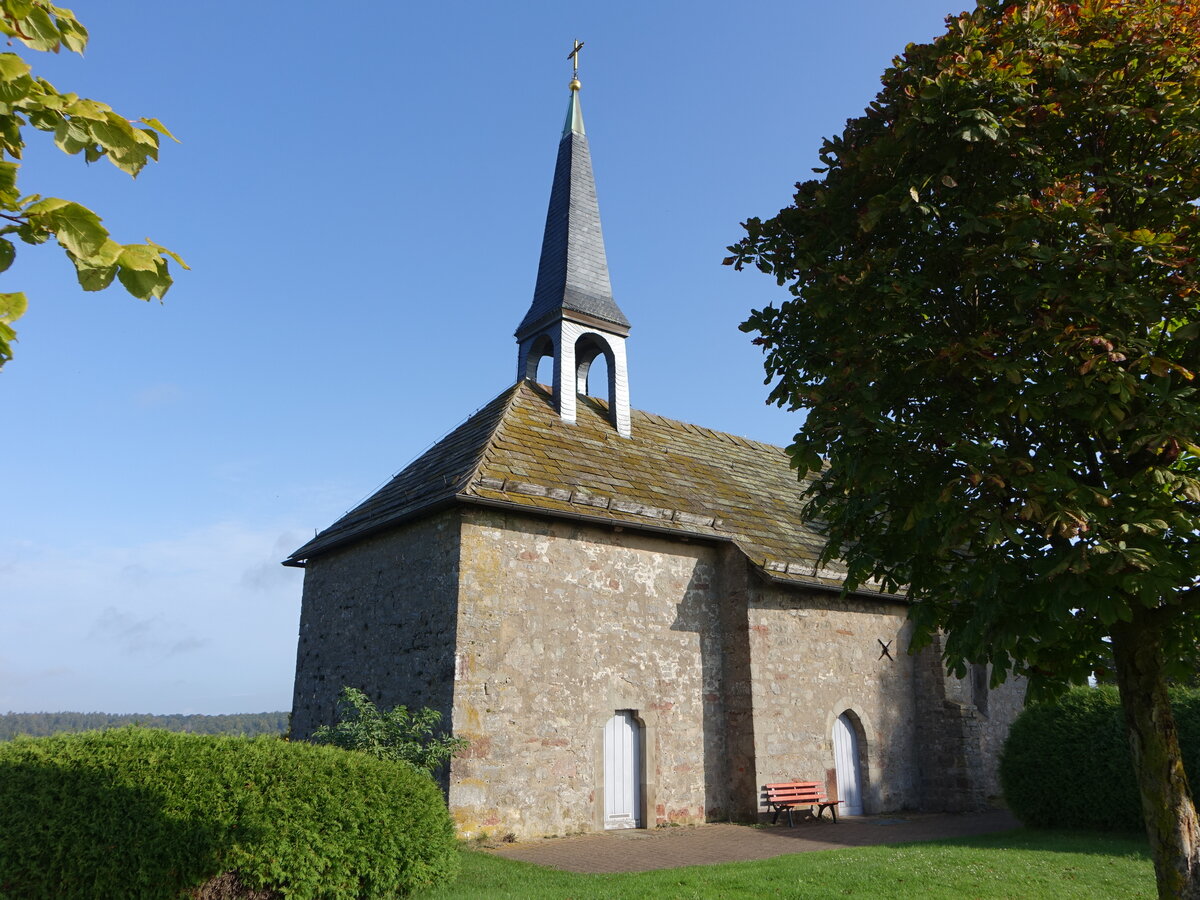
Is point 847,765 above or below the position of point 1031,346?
below

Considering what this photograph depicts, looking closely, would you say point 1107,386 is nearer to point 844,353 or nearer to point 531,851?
point 844,353

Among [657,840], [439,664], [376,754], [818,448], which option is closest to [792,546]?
[657,840]

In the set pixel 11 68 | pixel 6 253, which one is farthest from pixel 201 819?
pixel 11 68

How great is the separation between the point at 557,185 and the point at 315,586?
10.9 m

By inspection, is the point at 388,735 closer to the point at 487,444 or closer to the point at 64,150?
the point at 487,444

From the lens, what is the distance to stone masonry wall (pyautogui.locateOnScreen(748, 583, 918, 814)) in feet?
50.3

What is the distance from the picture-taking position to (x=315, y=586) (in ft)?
56.0

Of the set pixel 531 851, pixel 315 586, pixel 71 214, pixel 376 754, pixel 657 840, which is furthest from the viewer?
pixel 315 586

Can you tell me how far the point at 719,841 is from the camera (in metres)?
12.7

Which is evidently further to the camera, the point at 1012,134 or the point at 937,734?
the point at 937,734

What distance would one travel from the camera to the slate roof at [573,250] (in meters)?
18.0

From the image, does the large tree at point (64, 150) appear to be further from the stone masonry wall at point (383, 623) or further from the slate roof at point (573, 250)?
the slate roof at point (573, 250)

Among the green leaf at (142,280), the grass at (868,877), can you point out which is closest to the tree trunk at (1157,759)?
the grass at (868,877)

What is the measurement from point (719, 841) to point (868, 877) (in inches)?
155
